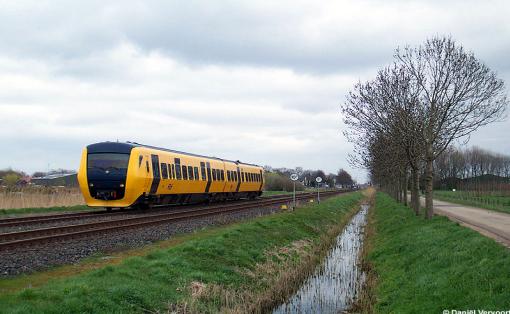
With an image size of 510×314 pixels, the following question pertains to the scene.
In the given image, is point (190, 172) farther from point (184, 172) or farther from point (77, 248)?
point (77, 248)

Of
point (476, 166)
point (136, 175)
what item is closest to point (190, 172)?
point (136, 175)

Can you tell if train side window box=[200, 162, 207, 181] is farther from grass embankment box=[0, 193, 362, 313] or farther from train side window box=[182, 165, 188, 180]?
grass embankment box=[0, 193, 362, 313]

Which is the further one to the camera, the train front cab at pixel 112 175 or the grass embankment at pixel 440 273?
the train front cab at pixel 112 175

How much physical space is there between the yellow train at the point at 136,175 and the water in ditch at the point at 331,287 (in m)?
10.4

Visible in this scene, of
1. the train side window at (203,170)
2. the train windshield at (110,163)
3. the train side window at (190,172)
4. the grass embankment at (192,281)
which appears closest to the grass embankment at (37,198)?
the train windshield at (110,163)

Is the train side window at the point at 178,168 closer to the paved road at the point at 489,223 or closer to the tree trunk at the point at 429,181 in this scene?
the tree trunk at the point at 429,181

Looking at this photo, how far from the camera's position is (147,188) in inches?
977

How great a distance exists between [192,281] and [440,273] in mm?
5105

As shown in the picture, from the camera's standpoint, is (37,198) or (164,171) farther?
(37,198)

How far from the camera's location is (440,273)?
10.4 meters

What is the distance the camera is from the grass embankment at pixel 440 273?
8023mm

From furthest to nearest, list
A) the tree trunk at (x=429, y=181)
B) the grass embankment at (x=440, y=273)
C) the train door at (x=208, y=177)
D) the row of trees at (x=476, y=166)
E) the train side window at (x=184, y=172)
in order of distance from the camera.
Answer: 1. the row of trees at (x=476, y=166)
2. the train door at (x=208, y=177)
3. the train side window at (x=184, y=172)
4. the tree trunk at (x=429, y=181)
5. the grass embankment at (x=440, y=273)

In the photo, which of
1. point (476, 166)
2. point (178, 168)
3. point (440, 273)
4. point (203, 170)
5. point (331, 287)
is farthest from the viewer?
point (476, 166)

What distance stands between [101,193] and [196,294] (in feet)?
52.0
